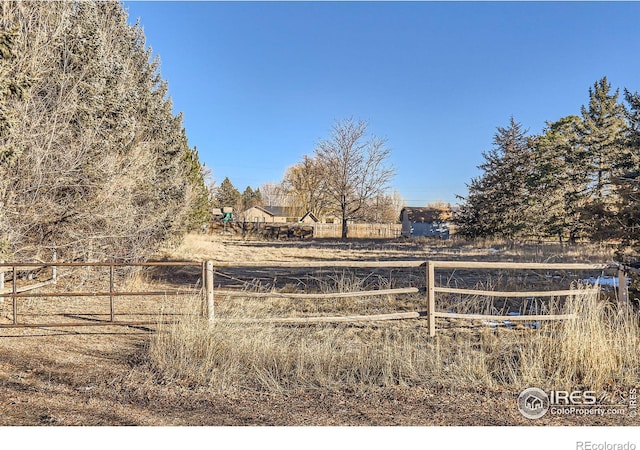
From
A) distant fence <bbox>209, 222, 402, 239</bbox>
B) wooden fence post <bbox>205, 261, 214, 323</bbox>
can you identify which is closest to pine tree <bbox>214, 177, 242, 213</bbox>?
distant fence <bbox>209, 222, 402, 239</bbox>

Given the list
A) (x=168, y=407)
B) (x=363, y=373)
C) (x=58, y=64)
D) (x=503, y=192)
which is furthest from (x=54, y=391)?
(x=503, y=192)

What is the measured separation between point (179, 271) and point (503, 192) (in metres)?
24.2

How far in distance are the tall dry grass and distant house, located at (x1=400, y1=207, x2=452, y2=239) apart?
44190 millimetres

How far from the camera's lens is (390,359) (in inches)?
194

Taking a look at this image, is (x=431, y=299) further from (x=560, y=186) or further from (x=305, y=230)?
(x=305, y=230)

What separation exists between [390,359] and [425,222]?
4987cm

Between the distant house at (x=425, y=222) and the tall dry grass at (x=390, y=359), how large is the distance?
145 feet

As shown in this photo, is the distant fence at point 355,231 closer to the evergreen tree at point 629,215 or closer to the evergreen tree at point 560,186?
the evergreen tree at point 560,186

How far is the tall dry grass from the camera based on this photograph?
4441 millimetres

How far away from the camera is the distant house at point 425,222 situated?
50.0 m

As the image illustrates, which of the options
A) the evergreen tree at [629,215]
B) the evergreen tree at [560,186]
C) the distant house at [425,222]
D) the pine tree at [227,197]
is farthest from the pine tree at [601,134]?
the pine tree at [227,197]

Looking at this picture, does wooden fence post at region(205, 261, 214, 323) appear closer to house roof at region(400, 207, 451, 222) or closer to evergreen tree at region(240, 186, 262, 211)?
house roof at region(400, 207, 451, 222)
